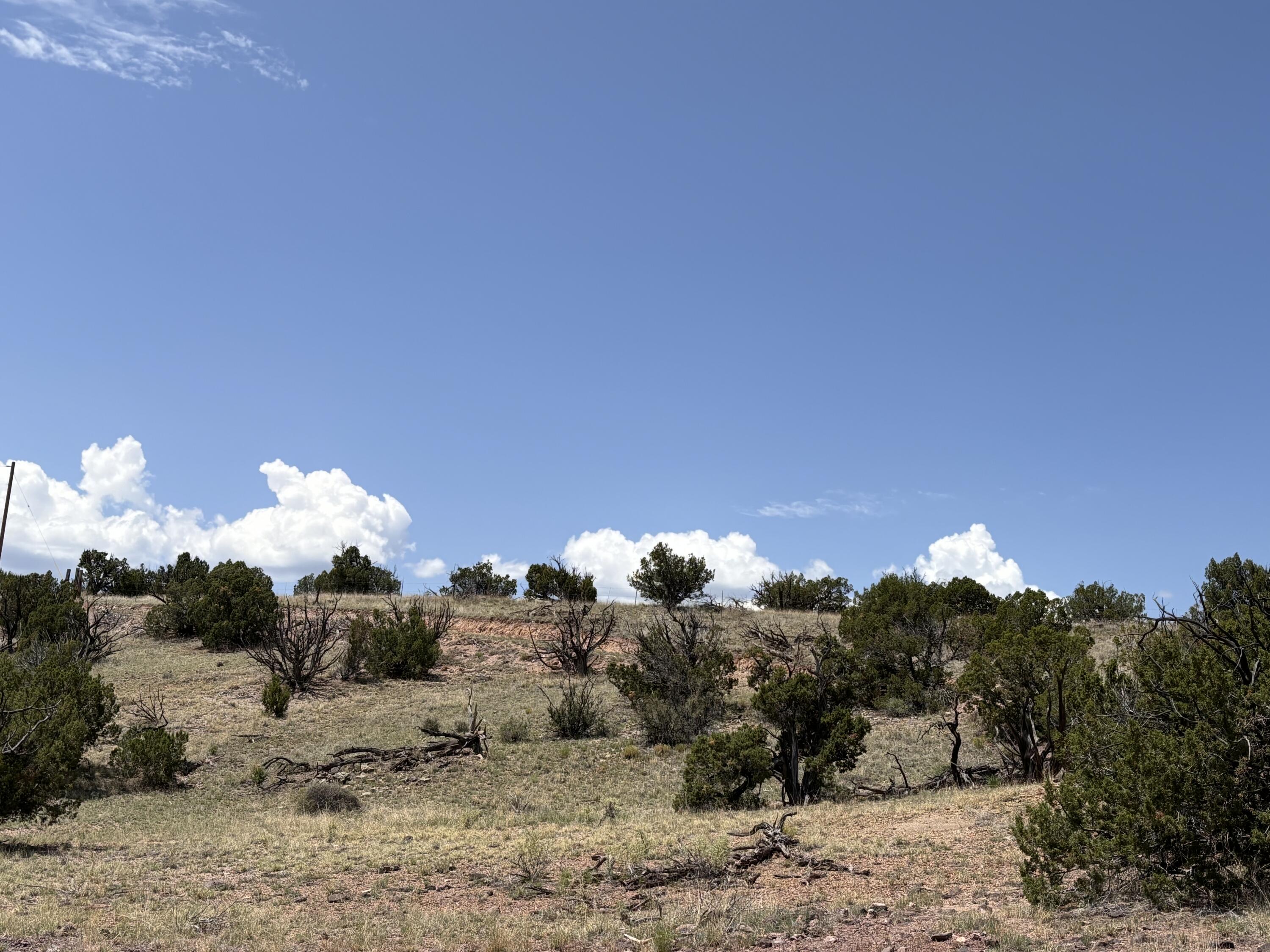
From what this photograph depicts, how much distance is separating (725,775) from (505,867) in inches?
267

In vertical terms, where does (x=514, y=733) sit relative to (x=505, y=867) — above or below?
above

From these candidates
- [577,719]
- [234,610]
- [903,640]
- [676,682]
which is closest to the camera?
[577,719]

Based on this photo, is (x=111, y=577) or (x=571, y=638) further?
(x=111, y=577)

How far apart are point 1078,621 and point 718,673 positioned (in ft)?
95.0

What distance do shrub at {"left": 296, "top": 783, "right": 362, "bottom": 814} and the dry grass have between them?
0.36 metres

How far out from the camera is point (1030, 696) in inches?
787

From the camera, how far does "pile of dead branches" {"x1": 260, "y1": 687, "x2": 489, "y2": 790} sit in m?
23.9

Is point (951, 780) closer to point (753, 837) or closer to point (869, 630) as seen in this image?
point (753, 837)

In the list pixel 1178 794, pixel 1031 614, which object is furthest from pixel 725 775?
pixel 1031 614

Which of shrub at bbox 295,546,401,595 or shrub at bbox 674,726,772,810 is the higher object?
shrub at bbox 295,546,401,595

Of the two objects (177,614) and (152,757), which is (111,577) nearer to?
(177,614)

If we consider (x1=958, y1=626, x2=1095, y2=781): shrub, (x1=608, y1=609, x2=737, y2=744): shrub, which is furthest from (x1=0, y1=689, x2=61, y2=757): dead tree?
(x1=958, y1=626, x2=1095, y2=781): shrub

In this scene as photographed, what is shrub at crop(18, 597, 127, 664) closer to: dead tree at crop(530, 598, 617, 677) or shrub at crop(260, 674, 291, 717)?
shrub at crop(260, 674, 291, 717)

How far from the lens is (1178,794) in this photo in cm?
924
